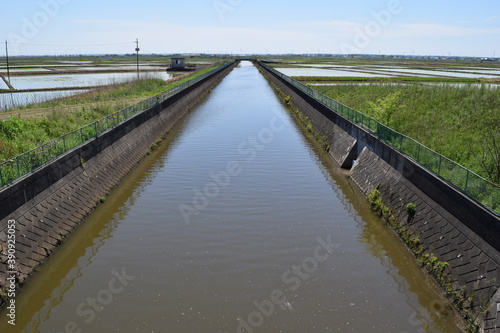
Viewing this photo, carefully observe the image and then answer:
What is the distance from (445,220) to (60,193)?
46.5 feet

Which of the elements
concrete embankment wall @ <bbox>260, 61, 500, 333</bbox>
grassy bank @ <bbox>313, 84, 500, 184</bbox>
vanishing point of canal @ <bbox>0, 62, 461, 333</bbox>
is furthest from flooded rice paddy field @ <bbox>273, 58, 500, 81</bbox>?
vanishing point of canal @ <bbox>0, 62, 461, 333</bbox>

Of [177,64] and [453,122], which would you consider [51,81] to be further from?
[453,122]

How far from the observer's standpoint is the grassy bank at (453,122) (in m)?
17.3

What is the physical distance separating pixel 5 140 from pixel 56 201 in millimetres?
7776

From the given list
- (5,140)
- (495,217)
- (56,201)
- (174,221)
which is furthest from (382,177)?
(5,140)

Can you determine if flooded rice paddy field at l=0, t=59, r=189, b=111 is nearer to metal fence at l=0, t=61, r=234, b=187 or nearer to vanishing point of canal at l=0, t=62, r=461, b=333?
metal fence at l=0, t=61, r=234, b=187

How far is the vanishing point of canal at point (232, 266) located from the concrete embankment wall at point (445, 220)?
35.4 inches

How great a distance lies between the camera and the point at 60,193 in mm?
14719

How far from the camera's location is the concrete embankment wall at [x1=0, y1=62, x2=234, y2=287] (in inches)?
452

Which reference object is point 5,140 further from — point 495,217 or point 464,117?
point 464,117

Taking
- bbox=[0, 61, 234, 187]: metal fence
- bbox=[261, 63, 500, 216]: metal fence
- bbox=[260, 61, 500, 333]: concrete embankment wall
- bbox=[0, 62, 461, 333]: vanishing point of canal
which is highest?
bbox=[261, 63, 500, 216]: metal fence

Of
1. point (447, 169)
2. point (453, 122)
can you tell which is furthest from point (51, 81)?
point (447, 169)

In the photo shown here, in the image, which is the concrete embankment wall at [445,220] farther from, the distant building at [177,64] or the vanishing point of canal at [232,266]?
the distant building at [177,64]

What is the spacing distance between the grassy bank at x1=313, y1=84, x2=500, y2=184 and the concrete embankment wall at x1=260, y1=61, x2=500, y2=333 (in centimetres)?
305
